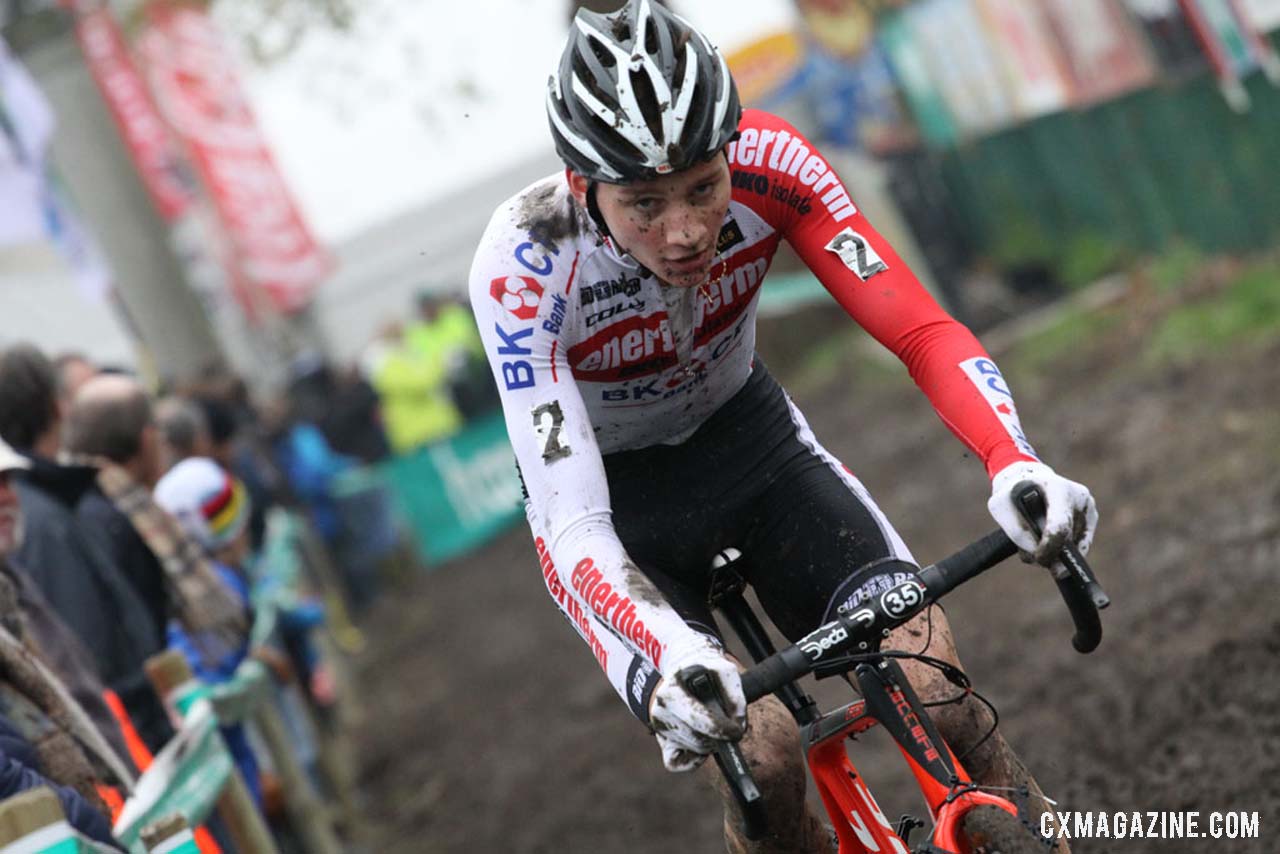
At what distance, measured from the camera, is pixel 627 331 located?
3971 mm

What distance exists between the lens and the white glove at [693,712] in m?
3.11

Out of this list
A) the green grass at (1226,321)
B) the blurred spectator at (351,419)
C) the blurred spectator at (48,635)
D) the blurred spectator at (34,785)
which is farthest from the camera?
the blurred spectator at (351,419)

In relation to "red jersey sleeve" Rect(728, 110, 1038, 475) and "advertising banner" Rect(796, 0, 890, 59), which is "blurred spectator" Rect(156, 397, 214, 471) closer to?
"red jersey sleeve" Rect(728, 110, 1038, 475)

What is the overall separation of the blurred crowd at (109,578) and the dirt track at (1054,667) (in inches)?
48.8

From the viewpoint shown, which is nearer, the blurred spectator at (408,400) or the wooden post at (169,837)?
the wooden post at (169,837)

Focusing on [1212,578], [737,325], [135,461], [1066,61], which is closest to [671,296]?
[737,325]

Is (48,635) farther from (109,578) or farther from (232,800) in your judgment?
(232,800)

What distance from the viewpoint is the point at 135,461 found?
6363 millimetres

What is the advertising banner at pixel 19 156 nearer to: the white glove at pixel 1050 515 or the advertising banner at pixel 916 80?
the advertising banner at pixel 916 80

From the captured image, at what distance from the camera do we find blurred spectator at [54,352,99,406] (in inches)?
297

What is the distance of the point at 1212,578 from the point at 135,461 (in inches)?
180

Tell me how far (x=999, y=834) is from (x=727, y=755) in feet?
1.88

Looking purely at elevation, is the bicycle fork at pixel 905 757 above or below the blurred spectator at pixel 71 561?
below

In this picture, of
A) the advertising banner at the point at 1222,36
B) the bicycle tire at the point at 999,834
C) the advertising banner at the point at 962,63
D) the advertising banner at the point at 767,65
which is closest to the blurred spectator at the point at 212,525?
the bicycle tire at the point at 999,834
